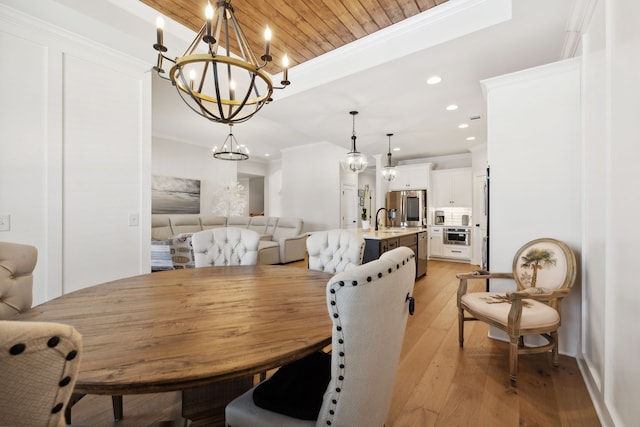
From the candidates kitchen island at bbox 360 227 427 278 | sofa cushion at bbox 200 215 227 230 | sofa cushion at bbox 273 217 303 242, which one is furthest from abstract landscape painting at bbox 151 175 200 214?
kitchen island at bbox 360 227 427 278

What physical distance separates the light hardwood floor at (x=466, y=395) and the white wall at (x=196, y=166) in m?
5.74

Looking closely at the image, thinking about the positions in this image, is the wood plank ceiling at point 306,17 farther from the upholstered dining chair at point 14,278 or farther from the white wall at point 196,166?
the white wall at point 196,166

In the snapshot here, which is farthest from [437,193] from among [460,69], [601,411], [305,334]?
[305,334]

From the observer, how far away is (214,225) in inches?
263

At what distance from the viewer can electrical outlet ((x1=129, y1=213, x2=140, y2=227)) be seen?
2.59 meters

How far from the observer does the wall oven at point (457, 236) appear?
243 inches

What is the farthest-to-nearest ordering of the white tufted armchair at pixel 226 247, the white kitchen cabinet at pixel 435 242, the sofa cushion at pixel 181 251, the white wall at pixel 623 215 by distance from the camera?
1. the white kitchen cabinet at pixel 435 242
2. the sofa cushion at pixel 181 251
3. the white tufted armchair at pixel 226 247
4. the white wall at pixel 623 215

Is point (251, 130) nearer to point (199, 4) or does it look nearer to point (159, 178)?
point (159, 178)

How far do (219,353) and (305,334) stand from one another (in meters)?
0.28

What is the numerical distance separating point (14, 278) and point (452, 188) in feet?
23.4

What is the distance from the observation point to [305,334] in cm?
92

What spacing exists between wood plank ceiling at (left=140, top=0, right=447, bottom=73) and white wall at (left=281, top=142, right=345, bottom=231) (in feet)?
13.9

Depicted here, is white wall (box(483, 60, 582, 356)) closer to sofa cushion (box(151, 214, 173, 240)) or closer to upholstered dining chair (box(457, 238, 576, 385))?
upholstered dining chair (box(457, 238, 576, 385))

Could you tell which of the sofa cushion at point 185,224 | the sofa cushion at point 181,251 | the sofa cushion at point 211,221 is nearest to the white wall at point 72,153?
the sofa cushion at point 181,251
